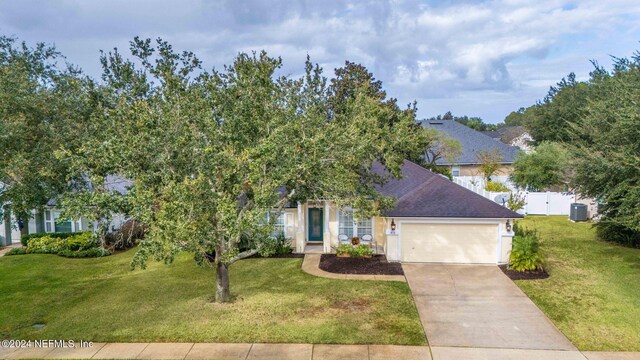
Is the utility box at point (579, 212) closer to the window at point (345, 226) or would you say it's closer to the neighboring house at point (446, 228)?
the neighboring house at point (446, 228)

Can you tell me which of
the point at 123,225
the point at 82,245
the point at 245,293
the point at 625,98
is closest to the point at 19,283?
the point at 82,245

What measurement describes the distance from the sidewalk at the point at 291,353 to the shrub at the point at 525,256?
6.18m

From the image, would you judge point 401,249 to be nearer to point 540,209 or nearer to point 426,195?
point 426,195

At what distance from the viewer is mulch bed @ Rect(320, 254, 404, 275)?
15.5 metres

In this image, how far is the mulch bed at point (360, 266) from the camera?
15.5 m

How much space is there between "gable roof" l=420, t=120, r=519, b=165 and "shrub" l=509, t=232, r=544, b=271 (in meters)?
19.6

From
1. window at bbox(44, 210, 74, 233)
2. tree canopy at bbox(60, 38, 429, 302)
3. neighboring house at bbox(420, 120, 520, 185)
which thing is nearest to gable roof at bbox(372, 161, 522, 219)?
tree canopy at bbox(60, 38, 429, 302)

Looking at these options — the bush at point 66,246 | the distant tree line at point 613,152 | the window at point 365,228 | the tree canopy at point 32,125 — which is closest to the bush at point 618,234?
the distant tree line at point 613,152

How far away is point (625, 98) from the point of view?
45.5 ft

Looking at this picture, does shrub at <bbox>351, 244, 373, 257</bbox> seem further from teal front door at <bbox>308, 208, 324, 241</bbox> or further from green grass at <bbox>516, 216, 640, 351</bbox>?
green grass at <bbox>516, 216, 640, 351</bbox>

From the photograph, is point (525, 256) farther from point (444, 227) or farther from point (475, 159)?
point (475, 159)

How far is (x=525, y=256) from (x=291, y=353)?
33.8 ft

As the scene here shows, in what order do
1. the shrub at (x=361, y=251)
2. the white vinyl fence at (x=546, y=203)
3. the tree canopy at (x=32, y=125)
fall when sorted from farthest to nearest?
the white vinyl fence at (x=546, y=203) → the shrub at (x=361, y=251) → the tree canopy at (x=32, y=125)

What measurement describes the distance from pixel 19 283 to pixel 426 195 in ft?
52.0
